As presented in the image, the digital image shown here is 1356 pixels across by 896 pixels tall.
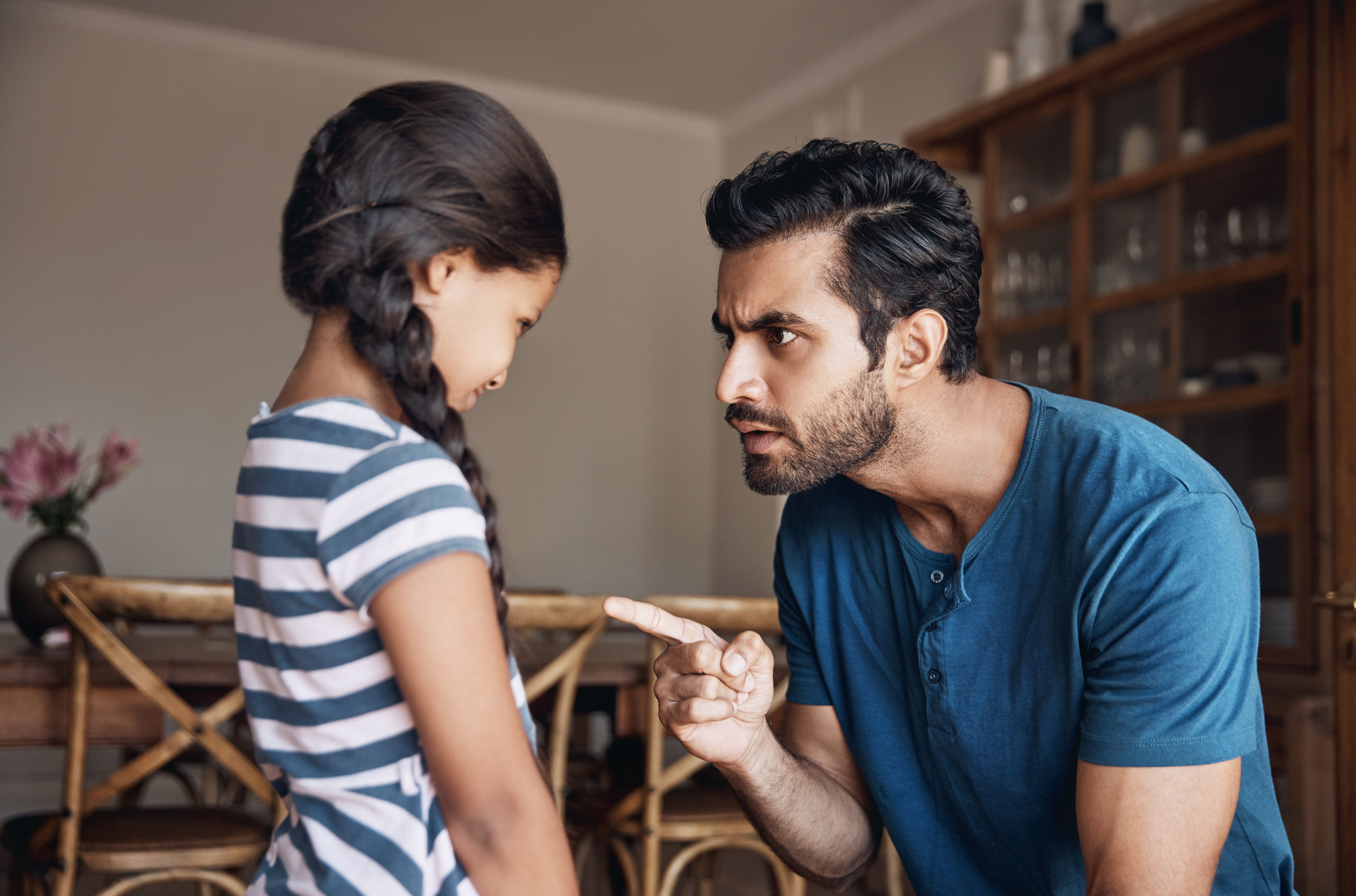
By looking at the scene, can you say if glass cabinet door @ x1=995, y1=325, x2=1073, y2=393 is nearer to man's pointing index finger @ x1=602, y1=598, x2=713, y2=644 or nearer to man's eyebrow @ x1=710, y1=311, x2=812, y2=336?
man's eyebrow @ x1=710, y1=311, x2=812, y2=336

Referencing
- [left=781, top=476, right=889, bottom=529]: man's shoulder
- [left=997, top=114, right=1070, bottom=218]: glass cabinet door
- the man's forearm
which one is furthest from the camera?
[left=997, top=114, right=1070, bottom=218]: glass cabinet door

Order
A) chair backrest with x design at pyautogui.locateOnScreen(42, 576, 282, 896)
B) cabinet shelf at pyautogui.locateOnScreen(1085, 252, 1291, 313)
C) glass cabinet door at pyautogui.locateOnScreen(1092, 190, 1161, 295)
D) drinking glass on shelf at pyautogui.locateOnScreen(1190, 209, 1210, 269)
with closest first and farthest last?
1. chair backrest with x design at pyautogui.locateOnScreen(42, 576, 282, 896)
2. cabinet shelf at pyautogui.locateOnScreen(1085, 252, 1291, 313)
3. drinking glass on shelf at pyautogui.locateOnScreen(1190, 209, 1210, 269)
4. glass cabinet door at pyautogui.locateOnScreen(1092, 190, 1161, 295)

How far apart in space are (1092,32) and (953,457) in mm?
2186

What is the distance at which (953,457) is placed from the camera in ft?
4.03

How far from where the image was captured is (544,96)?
4.91 metres

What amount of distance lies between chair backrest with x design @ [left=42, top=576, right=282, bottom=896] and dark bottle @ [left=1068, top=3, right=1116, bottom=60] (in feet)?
8.29

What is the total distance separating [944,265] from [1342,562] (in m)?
1.17

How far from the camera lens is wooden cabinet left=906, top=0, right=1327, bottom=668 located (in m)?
2.34

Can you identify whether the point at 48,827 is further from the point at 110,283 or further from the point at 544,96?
the point at 544,96

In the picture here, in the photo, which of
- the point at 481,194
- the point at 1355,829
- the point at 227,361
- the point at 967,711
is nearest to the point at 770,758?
the point at 967,711

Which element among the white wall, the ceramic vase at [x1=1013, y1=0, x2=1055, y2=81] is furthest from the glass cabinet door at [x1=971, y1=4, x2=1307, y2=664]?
the white wall

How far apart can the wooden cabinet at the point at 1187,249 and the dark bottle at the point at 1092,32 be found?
0.41ft

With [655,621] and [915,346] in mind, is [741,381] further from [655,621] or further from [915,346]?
[655,621]

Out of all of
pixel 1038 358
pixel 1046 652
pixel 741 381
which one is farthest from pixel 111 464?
pixel 1038 358
